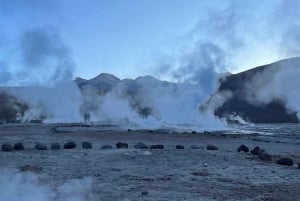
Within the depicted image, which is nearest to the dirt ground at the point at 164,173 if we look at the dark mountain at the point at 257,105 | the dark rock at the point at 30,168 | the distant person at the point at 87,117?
the dark rock at the point at 30,168

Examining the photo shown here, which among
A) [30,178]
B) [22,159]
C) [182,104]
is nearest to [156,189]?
[30,178]

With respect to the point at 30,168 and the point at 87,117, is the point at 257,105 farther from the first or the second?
the point at 30,168

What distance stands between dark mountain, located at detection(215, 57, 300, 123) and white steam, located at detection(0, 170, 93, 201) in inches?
3830

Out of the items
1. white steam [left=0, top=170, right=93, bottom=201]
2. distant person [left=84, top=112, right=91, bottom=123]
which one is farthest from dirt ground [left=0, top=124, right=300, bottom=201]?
distant person [left=84, top=112, right=91, bottom=123]

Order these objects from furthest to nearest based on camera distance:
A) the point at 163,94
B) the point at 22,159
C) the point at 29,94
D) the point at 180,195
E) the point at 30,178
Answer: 1. the point at 29,94
2. the point at 163,94
3. the point at 22,159
4. the point at 30,178
5. the point at 180,195

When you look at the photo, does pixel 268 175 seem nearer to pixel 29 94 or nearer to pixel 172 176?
pixel 172 176

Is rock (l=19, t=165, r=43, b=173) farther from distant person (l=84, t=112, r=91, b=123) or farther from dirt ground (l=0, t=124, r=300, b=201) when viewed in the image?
distant person (l=84, t=112, r=91, b=123)

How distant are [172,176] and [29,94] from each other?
301ft

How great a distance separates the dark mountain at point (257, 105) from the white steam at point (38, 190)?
319ft

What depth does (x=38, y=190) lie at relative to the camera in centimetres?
1123

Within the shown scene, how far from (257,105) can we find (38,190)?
125749 mm

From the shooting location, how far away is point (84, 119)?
9081 centimetres

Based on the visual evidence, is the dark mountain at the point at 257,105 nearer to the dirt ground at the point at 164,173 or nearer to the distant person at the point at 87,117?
the distant person at the point at 87,117

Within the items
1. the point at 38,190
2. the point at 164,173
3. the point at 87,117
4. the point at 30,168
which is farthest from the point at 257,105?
the point at 38,190
